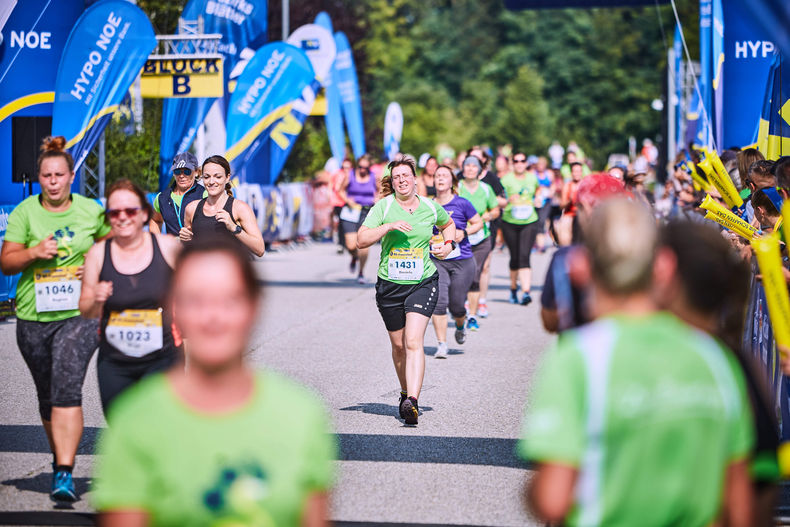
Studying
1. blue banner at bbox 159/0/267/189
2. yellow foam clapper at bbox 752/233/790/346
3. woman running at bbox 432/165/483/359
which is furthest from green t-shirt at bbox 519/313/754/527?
blue banner at bbox 159/0/267/189

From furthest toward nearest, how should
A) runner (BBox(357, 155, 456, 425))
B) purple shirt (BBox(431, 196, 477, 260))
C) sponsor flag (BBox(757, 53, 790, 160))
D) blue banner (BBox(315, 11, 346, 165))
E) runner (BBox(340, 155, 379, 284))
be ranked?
blue banner (BBox(315, 11, 346, 165)) < runner (BBox(340, 155, 379, 284)) < purple shirt (BBox(431, 196, 477, 260)) < runner (BBox(357, 155, 456, 425)) < sponsor flag (BBox(757, 53, 790, 160))

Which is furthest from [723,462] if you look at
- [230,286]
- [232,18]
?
[232,18]

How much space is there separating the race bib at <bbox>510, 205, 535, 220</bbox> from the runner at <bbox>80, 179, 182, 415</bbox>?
10804 mm

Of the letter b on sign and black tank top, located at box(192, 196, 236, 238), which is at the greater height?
the letter b on sign

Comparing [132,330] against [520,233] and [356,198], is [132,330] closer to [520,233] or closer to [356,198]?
[520,233]

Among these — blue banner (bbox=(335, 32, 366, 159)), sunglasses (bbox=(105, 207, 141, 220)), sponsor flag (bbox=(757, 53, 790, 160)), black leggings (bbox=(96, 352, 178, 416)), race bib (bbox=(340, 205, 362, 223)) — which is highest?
blue banner (bbox=(335, 32, 366, 159))

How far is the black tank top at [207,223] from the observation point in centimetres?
842

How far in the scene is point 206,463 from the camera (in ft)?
8.17

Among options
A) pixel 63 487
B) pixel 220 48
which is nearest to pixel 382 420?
pixel 63 487

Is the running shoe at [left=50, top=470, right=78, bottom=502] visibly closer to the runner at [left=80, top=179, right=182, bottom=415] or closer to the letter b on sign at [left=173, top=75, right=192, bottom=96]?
the runner at [left=80, top=179, right=182, bottom=415]

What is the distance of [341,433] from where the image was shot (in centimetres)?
792

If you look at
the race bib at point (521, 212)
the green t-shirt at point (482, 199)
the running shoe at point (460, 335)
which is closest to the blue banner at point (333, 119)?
the race bib at point (521, 212)

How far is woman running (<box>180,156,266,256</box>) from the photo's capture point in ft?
27.2

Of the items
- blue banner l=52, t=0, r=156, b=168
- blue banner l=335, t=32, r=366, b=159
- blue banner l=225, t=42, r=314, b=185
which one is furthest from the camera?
blue banner l=335, t=32, r=366, b=159
